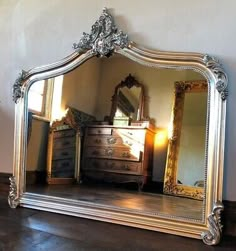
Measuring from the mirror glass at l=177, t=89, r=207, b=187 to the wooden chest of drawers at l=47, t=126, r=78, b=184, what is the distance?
638 millimetres

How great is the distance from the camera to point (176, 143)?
4.96ft

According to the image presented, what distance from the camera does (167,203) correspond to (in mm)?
1452

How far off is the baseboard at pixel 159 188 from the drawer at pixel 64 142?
7.7 inches

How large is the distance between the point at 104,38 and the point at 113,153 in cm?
65

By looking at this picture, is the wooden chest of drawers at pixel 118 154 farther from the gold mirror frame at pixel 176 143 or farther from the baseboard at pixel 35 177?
the baseboard at pixel 35 177

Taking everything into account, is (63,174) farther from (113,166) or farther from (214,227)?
(214,227)

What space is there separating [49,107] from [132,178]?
0.69 metres

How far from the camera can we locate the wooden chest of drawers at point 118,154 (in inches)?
62.0

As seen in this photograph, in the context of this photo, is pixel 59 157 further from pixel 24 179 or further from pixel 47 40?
pixel 47 40

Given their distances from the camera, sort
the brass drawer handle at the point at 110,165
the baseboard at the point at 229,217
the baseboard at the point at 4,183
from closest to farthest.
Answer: the baseboard at the point at 229,217
the brass drawer handle at the point at 110,165
the baseboard at the point at 4,183

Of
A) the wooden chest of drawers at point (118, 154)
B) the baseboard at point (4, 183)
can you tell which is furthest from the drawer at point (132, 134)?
the baseboard at point (4, 183)

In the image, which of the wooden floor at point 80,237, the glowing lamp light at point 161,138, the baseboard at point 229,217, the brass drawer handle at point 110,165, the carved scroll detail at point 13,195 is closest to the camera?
the wooden floor at point 80,237

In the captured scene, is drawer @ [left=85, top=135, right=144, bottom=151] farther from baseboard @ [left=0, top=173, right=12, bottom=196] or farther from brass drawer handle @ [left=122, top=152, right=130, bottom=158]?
baseboard @ [left=0, top=173, right=12, bottom=196]

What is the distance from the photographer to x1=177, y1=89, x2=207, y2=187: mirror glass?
55.1 inches
